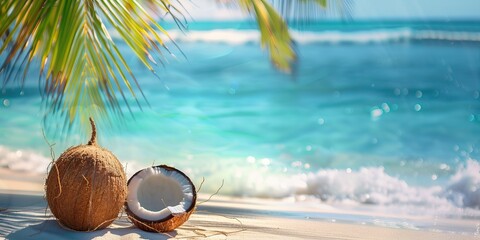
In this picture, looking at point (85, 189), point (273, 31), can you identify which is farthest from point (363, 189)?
point (85, 189)

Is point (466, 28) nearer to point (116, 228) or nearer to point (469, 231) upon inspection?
point (469, 231)

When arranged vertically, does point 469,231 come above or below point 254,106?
below

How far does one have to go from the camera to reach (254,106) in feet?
28.6

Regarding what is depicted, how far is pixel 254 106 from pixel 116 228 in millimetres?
6238

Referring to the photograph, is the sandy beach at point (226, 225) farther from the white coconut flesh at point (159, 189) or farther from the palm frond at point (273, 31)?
the palm frond at point (273, 31)

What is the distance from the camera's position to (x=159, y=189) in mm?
2611

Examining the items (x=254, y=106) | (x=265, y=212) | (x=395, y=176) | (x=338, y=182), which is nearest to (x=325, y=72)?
(x=254, y=106)

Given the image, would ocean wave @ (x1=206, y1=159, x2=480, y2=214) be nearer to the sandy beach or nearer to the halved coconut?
the sandy beach

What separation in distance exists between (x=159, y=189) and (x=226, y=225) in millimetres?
320

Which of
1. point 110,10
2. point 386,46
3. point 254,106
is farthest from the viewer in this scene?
point 386,46

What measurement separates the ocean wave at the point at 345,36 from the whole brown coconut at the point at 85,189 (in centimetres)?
893

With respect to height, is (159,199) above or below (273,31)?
below

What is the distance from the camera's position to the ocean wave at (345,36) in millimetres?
11773

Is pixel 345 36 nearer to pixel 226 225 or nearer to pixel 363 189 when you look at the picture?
pixel 363 189
